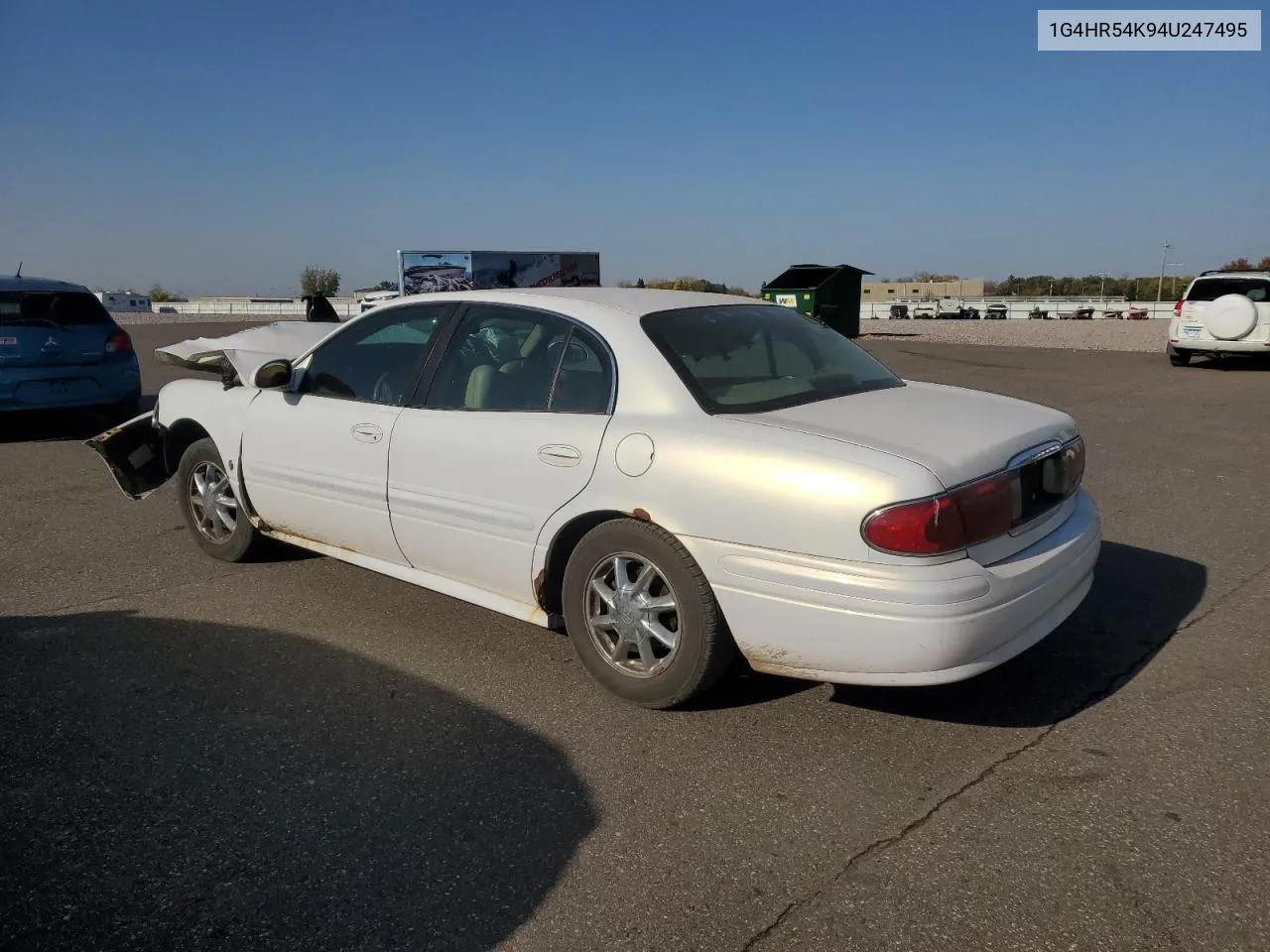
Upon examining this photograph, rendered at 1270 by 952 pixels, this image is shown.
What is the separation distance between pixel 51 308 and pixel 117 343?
696mm

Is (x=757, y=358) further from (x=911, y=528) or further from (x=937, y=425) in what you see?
(x=911, y=528)

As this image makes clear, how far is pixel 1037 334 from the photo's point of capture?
2945 cm

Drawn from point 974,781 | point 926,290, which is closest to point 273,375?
point 974,781

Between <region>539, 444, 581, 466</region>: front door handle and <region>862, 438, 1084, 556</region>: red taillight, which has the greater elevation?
<region>539, 444, 581, 466</region>: front door handle

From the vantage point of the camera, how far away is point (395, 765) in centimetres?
326

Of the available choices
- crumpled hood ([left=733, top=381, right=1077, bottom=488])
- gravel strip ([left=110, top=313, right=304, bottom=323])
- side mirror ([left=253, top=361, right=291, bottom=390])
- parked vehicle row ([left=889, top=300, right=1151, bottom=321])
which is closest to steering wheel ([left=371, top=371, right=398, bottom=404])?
side mirror ([left=253, top=361, right=291, bottom=390])

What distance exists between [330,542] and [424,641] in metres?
0.81

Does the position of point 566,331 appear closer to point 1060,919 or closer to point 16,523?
point 1060,919

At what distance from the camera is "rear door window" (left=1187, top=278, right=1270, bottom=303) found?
53.4 ft

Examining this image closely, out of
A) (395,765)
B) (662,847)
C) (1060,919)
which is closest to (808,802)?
(662,847)

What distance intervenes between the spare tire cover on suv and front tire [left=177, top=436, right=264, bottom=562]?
15.9 m

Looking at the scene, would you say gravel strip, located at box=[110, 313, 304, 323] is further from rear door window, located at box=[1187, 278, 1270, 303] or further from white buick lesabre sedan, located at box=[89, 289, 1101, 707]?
white buick lesabre sedan, located at box=[89, 289, 1101, 707]

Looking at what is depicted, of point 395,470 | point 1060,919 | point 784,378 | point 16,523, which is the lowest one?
point 1060,919

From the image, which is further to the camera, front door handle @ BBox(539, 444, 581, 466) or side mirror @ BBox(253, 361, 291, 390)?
side mirror @ BBox(253, 361, 291, 390)
